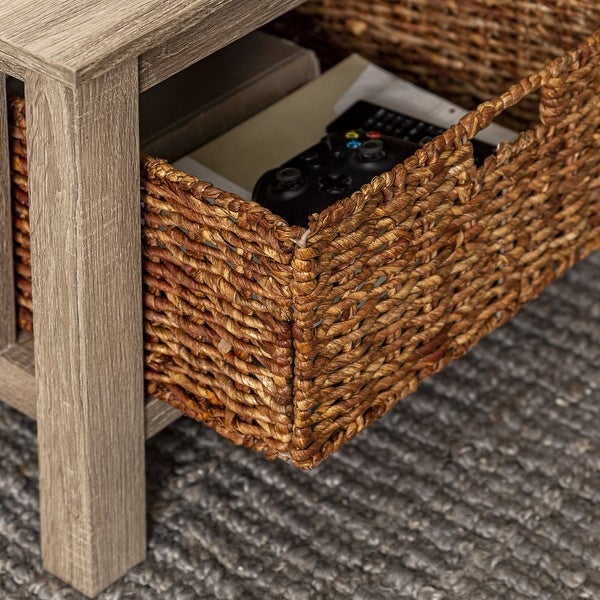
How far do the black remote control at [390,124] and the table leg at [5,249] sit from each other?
1.05 ft

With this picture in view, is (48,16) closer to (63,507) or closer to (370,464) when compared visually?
(63,507)

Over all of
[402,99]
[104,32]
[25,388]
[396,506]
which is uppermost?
[104,32]

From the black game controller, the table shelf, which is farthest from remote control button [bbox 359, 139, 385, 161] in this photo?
the table shelf

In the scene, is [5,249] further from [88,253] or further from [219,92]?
[219,92]

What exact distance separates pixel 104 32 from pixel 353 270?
8.3 inches

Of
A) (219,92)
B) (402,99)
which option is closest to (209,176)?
(219,92)

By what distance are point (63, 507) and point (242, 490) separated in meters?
0.18

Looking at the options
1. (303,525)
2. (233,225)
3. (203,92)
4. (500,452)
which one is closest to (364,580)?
(303,525)

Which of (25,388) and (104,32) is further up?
(104,32)

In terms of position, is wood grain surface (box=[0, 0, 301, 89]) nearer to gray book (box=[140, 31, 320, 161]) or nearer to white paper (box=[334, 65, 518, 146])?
gray book (box=[140, 31, 320, 161])

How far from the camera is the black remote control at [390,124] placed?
1.05 m

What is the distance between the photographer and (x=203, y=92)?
3.62ft

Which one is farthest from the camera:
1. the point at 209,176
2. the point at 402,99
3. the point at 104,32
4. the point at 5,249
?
the point at 402,99

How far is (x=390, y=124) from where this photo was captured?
108cm
